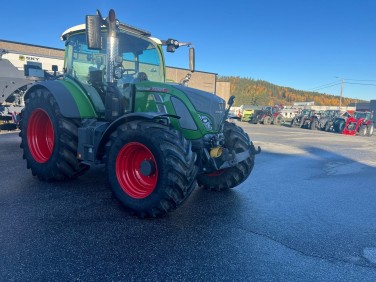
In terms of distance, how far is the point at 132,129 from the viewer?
3643 millimetres

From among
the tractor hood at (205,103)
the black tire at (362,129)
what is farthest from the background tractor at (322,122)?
the tractor hood at (205,103)

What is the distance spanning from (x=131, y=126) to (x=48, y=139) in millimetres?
2495

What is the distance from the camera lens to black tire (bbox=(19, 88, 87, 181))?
14.8ft

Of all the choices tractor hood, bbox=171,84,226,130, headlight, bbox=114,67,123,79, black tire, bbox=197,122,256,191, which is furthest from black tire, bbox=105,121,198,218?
black tire, bbox=197,122,256,191

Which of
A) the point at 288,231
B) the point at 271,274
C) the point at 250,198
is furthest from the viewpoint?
the point at 250,198

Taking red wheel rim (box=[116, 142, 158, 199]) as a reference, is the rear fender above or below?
above

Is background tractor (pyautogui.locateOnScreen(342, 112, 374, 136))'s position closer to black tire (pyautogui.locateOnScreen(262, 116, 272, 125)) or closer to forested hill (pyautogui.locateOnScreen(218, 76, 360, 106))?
black tire (pyautogui.locateOnScreen(262, 116, 272, 125))

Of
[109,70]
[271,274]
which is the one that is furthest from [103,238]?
[109,70]

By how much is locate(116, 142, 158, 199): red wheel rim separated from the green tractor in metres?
0.01

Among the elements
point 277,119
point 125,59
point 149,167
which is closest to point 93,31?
point 125,59

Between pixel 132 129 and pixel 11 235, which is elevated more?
pixel 132 129

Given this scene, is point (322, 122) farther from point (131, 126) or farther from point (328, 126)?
point (131, 126)

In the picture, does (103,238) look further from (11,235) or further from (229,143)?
(229,143)

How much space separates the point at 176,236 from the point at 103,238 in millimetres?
743
